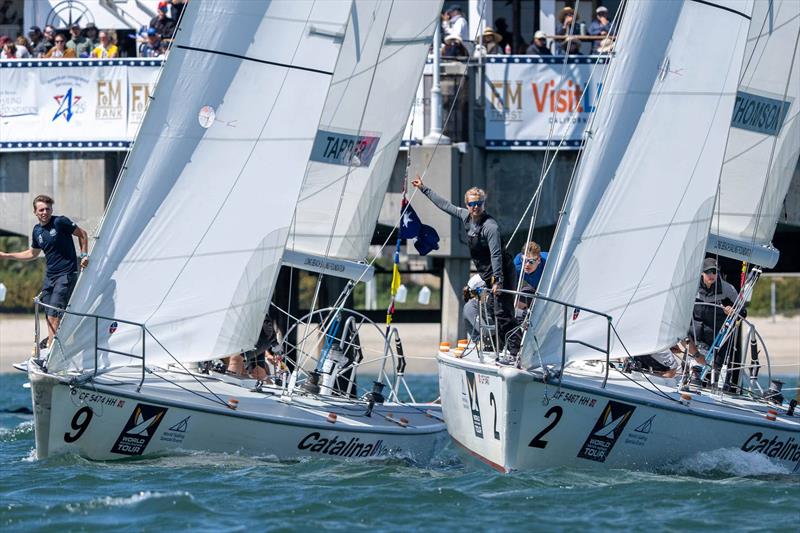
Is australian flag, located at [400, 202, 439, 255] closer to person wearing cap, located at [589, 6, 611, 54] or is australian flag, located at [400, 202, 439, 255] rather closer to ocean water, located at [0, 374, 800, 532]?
ocean water, located at [0, 374, 800, 532]

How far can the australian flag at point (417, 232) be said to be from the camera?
18266 mm

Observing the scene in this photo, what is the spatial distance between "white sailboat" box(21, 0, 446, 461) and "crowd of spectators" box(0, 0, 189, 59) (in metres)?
6.54

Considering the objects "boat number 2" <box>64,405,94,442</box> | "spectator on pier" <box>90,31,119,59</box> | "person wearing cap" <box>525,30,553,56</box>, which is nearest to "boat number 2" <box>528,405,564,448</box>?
"boat number 2" <box>64,405,94,442</box>

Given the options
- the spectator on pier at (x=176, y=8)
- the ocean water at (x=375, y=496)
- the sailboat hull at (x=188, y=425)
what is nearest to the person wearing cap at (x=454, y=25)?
the spectator on pier at (x=176, y=8)

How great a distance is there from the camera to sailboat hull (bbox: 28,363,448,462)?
48.1 ft

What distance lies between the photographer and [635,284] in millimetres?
15375

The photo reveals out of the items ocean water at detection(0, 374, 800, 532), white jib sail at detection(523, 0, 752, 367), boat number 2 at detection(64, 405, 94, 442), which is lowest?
ocean water at detection(0, 374, 800, 532)

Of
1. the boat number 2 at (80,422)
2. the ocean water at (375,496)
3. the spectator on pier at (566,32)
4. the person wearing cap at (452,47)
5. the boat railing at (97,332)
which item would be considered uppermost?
the spectator on pier at (566,32)

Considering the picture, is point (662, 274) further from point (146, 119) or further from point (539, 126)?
point (539, 126)

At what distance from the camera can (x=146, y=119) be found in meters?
15.3

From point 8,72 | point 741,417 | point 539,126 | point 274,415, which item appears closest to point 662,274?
point 741,417

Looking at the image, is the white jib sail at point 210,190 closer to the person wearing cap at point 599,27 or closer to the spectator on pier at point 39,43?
the person wearing cap at point 599,27

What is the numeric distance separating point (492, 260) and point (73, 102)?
28.5ft

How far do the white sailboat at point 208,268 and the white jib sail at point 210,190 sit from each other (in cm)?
1
